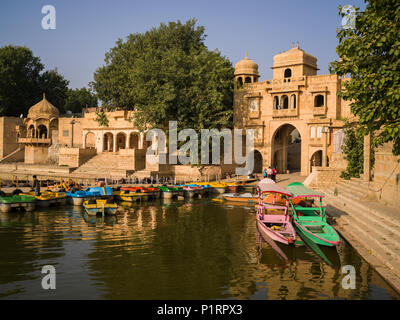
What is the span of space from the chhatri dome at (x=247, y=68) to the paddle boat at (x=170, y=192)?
17.8m

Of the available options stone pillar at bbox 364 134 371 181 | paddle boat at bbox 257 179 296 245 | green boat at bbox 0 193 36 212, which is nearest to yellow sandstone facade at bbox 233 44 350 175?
stone pillar at bbox 364 134 371 181

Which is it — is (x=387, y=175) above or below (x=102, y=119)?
below

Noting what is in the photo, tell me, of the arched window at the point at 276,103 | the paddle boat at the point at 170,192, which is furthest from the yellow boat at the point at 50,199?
the arched window at the point at 276,103

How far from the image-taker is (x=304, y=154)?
3553cm

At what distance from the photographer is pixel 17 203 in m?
20.8

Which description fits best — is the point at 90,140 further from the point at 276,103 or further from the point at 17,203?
the point at 17,203

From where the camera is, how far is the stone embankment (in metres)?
10.5

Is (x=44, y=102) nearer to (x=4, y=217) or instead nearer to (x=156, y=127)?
(x=156, y=127)

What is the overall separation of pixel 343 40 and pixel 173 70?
23.9 meters

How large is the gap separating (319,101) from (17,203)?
27.6 metres

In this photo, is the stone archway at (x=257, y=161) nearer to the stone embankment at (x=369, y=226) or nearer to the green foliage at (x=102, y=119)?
the green foliage at (x=102, y=119)

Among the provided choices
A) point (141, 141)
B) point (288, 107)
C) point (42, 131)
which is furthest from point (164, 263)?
point (42, 131)
